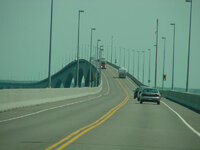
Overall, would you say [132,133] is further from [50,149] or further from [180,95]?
[180,95]

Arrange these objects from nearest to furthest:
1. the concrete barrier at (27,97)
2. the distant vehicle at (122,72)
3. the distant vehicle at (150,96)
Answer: the concrete barrier at (27,97) → the distant vehicle at (150,96) → the distant vehicle at (122,72)

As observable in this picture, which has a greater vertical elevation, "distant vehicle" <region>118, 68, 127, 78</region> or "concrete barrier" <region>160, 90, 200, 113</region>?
"distant vehicle" <region>118, 68, 127, 78</region>

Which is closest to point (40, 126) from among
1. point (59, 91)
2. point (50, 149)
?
point (50, 149)

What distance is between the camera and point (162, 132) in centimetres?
1523

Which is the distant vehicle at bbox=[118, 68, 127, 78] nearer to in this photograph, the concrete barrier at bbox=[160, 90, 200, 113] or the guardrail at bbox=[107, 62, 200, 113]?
the guardrail at bbox=[107, 62, 200, 113]

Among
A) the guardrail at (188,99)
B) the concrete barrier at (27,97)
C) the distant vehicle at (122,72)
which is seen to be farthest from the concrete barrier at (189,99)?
the distant vehicle at (122,72)

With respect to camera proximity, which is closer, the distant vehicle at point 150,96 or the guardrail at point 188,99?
the guardrail at point 188,99

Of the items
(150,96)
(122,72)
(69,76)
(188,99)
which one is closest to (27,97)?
(150,96)

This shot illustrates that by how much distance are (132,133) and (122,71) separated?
11753cm

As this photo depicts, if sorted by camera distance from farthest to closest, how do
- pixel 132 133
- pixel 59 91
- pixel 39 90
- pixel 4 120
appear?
1. pixel 59 91
2. pixel 39 90
3. pixel 4 120
4. pixel 132 133

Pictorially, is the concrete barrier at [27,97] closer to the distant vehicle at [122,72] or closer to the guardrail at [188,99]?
the guardrail at [188,99]

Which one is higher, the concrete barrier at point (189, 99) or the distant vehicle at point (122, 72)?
the distant vehicle at point (122, 72)

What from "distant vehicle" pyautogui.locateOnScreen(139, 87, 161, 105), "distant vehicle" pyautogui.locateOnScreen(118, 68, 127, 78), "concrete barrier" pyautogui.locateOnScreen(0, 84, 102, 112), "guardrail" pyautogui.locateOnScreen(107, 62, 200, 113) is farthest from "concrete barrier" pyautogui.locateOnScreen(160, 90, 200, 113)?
"distant vehicle" pyautogui.locateOnScreen(118, 68, 127, 78)

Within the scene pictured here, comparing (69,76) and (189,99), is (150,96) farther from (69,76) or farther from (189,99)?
(69,76)
